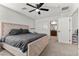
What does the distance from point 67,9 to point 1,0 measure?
41.3 inches

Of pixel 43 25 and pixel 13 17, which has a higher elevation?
pixel 13 17

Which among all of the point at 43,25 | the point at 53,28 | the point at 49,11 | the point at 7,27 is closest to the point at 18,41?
the point at 7,27

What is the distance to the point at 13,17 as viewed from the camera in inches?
42.0

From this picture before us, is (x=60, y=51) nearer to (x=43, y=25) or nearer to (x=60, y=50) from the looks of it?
(x=60, y=50)

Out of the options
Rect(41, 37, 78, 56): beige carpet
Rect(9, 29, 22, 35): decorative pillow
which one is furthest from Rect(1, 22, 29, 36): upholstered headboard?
Rect(41, 37, 78, 56): beige carpet

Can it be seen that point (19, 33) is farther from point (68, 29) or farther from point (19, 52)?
point (68, 29)

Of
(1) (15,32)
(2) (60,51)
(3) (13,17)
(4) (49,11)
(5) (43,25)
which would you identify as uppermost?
(4) (49,11)

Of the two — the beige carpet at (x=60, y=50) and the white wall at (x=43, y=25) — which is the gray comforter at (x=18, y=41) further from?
the beige carpet at (x=60, y=50)

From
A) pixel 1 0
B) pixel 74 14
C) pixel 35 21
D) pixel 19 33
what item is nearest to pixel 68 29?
pixel 74 14

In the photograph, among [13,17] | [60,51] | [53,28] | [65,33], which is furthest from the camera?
[65,33]

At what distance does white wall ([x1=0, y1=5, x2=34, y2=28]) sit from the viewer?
1.02m

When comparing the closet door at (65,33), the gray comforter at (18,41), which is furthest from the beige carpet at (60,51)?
the gray comforter at (18,41)

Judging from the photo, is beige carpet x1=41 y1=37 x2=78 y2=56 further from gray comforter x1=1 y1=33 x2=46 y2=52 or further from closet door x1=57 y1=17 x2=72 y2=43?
gray comforter x1=1 y1=33 x2=46 y2=52

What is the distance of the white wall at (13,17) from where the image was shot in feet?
3.34
